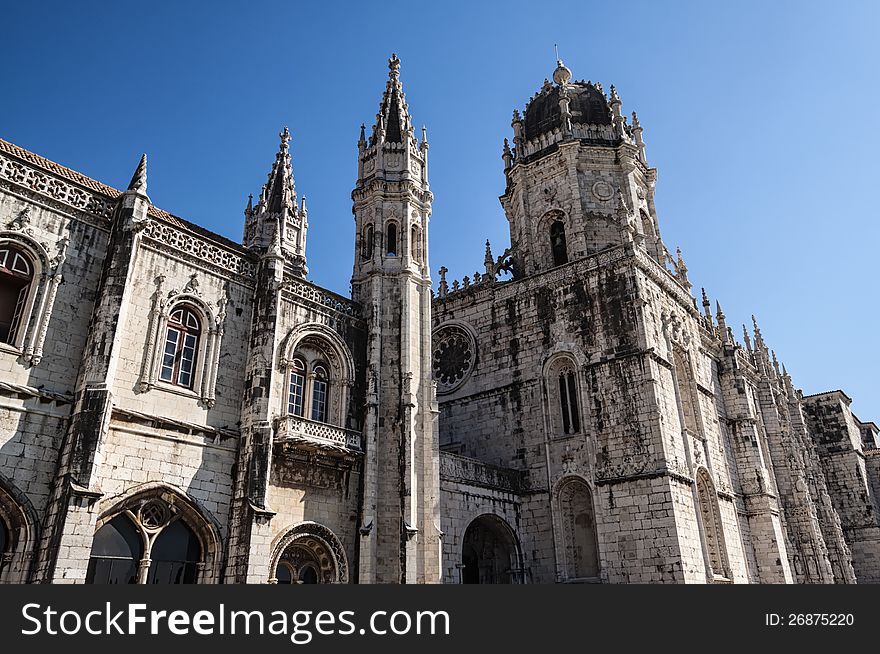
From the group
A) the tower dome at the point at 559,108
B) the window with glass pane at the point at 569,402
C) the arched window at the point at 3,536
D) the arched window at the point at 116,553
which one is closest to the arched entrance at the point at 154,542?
the arched window at the point at 116,553

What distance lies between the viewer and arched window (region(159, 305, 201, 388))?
1616 cm

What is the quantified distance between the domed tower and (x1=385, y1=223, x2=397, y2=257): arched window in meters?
9.15

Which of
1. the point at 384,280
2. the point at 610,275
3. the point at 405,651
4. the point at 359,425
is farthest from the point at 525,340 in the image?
the point at 405,651

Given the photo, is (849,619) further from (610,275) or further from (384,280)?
(610,275)

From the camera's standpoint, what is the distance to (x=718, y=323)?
113 ft

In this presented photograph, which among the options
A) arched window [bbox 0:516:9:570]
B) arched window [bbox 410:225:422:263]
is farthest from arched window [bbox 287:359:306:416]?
arched window [bbox 0:516:9:570]

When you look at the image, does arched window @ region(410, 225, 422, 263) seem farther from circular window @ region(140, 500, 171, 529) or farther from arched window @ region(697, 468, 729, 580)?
arched window @ region(697, 468, 729, 580)

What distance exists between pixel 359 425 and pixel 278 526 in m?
3.86

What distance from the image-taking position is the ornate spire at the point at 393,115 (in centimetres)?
2338

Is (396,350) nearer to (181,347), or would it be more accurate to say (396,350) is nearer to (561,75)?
(181,347)

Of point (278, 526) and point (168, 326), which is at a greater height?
point (168, 326)

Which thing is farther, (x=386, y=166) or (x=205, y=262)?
(x=386, y=166)

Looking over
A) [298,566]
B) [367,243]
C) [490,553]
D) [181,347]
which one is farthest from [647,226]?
[181,347]

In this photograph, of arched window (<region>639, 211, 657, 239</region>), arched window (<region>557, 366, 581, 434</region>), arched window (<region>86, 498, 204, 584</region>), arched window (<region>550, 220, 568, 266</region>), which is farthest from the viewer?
arched window (<region>639, 211, 657, 239</region>)
